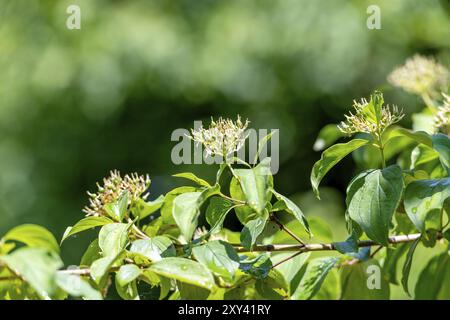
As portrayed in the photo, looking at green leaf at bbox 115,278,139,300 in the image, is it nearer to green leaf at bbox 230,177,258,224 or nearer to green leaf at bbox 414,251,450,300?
green leaf at bbox 230,177,258,224

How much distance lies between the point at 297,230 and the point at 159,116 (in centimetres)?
244

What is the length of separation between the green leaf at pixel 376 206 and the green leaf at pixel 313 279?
147mm

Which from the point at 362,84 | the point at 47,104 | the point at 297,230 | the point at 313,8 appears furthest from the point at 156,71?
the point at 297,230

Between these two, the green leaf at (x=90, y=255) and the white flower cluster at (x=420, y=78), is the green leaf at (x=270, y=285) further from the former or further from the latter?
the white flower cluster at (x=420, y=78)

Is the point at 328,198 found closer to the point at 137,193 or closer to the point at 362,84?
the point at 362,84

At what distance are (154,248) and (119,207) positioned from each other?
0.07 metres

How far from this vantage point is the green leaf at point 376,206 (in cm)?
66

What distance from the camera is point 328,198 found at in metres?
3.21

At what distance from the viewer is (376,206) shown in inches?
26.0

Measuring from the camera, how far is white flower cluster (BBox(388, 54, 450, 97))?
1.16 m

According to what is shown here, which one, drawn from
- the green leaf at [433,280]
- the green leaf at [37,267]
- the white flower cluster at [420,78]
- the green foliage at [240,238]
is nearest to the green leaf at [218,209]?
the green foliage at [240,238]

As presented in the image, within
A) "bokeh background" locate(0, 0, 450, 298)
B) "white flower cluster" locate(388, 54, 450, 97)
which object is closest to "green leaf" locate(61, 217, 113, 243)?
"white flower cluster" locate(388, 54, 450, 97)

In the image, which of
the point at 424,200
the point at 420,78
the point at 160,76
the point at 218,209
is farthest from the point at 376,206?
the point at 160,76

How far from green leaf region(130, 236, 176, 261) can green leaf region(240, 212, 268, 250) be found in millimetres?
74
